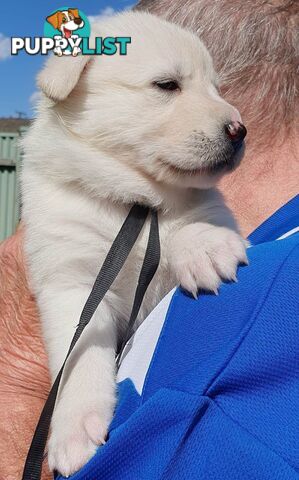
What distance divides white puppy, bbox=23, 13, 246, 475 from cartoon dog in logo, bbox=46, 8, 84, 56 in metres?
0.08

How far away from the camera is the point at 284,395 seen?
1.24m

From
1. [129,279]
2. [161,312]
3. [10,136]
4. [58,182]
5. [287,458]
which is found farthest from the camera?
[10,136]

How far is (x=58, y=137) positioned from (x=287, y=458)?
1656 millimetres

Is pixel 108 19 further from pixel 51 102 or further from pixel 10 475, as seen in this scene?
pixel 10 475

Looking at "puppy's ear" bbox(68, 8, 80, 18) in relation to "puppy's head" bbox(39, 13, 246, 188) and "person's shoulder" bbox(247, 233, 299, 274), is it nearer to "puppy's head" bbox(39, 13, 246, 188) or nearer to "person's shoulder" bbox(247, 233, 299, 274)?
"puppy's head" bbox(39, 13, 246, 188)

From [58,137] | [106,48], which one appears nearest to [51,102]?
[58,137]

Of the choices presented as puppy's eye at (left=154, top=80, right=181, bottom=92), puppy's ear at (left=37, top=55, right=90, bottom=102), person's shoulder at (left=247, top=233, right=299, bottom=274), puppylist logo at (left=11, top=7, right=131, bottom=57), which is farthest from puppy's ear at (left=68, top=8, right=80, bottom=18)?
person's shoulder at (left=247, top=233, right=299, bottom=274)

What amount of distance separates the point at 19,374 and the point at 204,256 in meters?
1.02

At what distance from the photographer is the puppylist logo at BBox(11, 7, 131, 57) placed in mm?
2428

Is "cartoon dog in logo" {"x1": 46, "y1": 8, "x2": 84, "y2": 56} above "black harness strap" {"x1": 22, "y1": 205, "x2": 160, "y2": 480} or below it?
above

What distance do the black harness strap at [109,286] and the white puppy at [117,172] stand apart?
8 centimetres

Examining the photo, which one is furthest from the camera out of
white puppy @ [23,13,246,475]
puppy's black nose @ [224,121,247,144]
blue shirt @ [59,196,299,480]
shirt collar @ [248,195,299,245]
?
puppy's black nose @ [224,121,247,144]

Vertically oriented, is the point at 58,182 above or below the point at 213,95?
below

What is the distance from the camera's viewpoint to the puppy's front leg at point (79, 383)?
5.39ft
